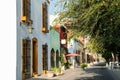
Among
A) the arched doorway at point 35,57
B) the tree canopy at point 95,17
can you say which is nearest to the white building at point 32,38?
the arched doorway at point 35,57

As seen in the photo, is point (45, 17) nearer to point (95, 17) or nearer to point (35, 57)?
point (35, 57)

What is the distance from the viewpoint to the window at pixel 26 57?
2198 centimetres

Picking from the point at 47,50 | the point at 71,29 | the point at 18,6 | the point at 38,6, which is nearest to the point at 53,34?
the point at 47,50

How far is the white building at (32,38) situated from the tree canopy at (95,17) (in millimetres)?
9095

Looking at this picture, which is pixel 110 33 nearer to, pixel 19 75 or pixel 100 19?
pixel 100 19

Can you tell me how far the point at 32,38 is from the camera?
83.6 feet

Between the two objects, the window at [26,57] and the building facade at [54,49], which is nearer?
the window at [26,57]

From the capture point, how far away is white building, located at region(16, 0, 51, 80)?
21078mm

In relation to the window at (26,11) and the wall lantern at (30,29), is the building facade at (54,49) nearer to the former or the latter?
the wall lantern at (30,29)

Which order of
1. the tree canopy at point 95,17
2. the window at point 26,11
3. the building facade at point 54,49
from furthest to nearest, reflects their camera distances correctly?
1. the building facade at point 54,49
2. the window at point 26,11
3. the tree canopy at point 95,17

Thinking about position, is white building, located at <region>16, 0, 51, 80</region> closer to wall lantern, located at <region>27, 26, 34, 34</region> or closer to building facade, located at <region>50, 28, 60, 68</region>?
wall lantern, located at <region>27, 26, 34, 34</region>

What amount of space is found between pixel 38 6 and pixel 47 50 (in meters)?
4.99

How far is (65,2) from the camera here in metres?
10.8

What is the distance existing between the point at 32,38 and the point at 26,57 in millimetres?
2631
